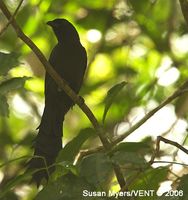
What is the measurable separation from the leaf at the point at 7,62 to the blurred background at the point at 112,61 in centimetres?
125

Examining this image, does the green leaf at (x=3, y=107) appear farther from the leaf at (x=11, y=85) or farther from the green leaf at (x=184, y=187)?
the green leaf at (x=184, y=187)

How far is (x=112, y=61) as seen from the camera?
5.88m

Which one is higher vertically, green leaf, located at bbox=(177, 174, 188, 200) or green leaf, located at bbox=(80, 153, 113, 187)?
green leaf, located at bbox=(80, 153, 113, 187)

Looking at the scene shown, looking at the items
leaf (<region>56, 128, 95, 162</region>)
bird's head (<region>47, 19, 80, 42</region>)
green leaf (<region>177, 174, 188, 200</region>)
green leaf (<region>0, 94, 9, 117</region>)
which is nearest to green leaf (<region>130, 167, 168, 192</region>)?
leaf (<region>56, 128, 95, 162</region>)

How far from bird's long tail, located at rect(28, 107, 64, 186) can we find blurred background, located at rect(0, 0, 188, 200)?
311mm

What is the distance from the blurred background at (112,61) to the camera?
173 inches

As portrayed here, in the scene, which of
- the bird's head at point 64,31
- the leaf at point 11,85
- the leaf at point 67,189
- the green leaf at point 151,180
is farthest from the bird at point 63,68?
the leaf at point 67,189

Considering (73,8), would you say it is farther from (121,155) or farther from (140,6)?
(121,155)

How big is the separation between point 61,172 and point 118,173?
0.98 feet

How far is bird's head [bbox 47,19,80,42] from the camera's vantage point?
4250 millimetres

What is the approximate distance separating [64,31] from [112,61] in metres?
1.65

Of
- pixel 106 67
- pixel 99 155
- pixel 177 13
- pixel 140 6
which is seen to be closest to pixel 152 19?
pixel 177 13

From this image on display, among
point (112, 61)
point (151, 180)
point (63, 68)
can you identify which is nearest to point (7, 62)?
point (151, 180)

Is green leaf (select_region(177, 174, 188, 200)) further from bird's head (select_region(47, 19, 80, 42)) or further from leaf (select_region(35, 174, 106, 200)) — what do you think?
bird's head (select_region(47, 19, 80, 42))
